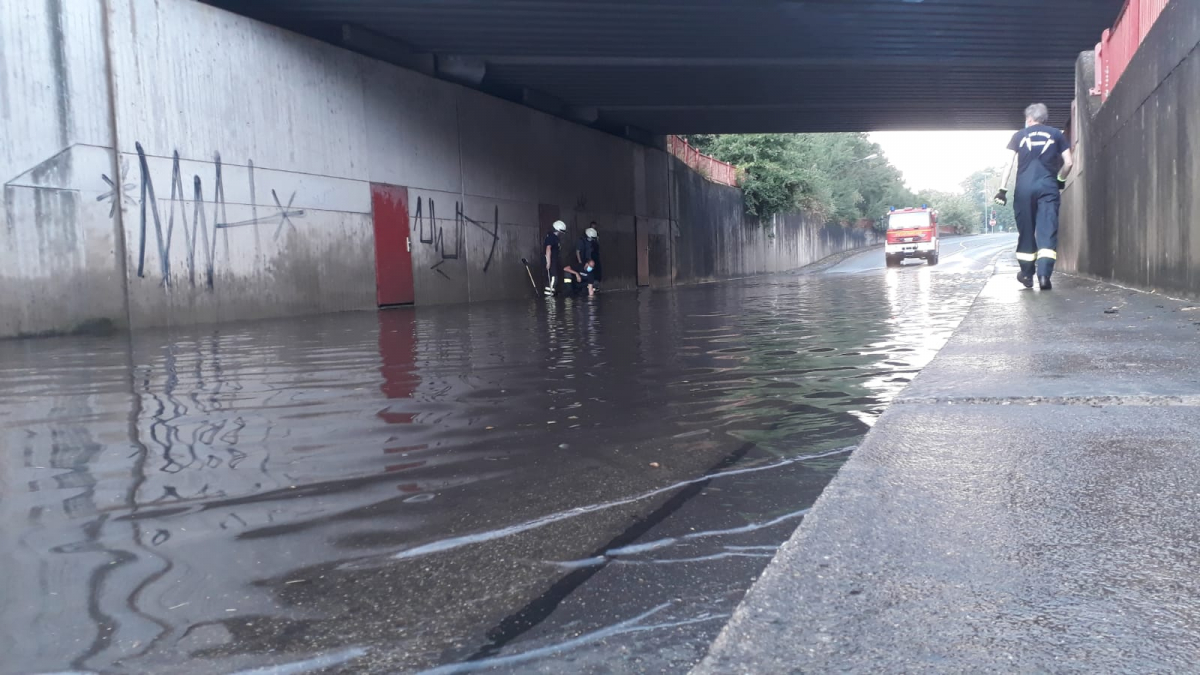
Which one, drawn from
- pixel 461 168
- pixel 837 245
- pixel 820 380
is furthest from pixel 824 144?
pixel 820 380

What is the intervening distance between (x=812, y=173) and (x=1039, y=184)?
41.1 meters

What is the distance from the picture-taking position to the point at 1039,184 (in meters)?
10.0

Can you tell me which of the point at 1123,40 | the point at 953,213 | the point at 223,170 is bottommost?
the point at 223,170

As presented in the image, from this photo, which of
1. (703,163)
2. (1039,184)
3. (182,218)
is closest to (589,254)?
(182,218)

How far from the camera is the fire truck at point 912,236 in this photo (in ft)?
148

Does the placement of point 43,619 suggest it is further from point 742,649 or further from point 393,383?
point 393,383

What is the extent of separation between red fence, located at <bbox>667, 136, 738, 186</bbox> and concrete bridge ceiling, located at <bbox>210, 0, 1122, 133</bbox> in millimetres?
8357

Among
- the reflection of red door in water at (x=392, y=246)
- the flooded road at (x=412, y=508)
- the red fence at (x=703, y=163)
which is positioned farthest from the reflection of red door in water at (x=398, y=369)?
the red fence at (x=703, y=163)

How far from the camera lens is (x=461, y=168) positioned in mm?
21656

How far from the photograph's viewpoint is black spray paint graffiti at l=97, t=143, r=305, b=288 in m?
13.5

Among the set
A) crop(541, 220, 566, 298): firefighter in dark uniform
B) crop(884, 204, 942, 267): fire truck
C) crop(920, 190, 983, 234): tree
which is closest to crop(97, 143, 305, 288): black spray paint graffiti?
crop(541, 220, 566, 298): firefighter in dark uniform

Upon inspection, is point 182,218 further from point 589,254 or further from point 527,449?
point 527,449

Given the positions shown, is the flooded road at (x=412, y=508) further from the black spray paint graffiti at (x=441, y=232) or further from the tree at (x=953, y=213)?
the tree at (x=953, y=213)

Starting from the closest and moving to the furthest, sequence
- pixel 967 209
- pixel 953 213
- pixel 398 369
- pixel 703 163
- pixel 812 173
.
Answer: pixel 398 369
pixel 703 163
pixel 812 173
pixel 953 213
pixel 967 209
